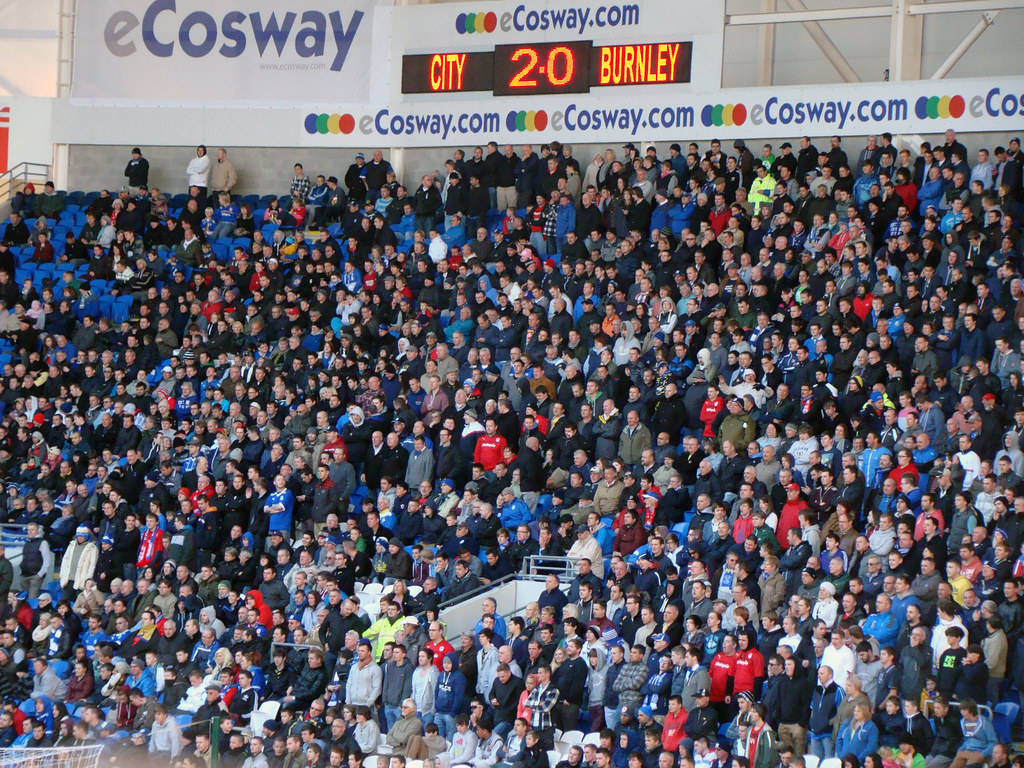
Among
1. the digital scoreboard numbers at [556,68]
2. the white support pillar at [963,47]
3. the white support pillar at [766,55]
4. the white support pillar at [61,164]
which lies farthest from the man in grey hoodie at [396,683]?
the white support pillar at [61,164]

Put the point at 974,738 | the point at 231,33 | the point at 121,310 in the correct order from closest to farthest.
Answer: the point at 974,738
the point at 121,310
the point at 231,33

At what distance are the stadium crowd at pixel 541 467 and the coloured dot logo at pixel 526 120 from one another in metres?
0.38

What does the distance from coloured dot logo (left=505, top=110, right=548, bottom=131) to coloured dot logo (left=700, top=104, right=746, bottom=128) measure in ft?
7.38

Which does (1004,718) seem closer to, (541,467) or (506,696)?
(506,696)

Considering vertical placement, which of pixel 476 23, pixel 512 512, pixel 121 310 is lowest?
pixel 512 512

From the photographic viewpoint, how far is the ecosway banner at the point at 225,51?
73.9 ft

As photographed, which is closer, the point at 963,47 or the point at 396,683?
the point at 396,683

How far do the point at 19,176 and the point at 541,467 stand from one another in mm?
11993

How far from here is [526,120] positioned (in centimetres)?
2112

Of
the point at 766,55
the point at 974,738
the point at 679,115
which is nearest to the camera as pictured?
the point at 974,738

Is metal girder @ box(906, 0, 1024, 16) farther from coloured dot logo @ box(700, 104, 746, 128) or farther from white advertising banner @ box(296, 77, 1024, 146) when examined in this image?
coloured dot logo @ box(700, 104, 746, 128)

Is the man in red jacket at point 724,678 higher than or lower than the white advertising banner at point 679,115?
lower

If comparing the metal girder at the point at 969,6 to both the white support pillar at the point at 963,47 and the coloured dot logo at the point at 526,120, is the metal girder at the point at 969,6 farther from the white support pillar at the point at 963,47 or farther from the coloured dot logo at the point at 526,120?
the coloured dot logo at the point at 526,120

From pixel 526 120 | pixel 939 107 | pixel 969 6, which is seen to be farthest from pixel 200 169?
pixel 969 6
